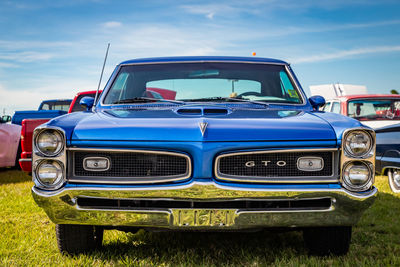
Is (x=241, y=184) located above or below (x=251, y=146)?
below

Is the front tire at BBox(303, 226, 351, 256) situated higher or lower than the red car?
lower

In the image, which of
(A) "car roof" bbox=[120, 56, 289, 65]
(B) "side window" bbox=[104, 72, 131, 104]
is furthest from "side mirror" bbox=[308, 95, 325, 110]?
(B) "side window" bbox=[104, 72, 131, 104]

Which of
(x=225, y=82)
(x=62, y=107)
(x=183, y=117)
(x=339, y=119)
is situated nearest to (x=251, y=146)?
(x=183, y=117)

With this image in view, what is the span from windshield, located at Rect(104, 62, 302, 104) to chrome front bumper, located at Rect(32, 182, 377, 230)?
1.43 metres

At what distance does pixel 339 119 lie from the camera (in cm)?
289

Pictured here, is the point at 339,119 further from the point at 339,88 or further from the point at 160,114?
the point at 339,88

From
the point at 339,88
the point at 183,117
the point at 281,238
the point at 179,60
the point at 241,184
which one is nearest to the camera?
the point at 241,184

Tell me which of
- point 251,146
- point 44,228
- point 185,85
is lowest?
point 44,228

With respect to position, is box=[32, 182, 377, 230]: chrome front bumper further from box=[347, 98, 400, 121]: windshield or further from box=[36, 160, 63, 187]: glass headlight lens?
box=[347, 98, 400, 121]: windshield

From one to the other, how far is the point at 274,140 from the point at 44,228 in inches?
105

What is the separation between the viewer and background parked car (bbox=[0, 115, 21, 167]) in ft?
26.0

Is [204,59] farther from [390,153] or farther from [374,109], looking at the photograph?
[374,109]

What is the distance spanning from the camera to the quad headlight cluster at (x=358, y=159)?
2.60m

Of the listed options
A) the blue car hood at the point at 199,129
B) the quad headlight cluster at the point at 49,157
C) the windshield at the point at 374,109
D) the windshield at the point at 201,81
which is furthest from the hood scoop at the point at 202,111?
the windshield at the point at 374,109
